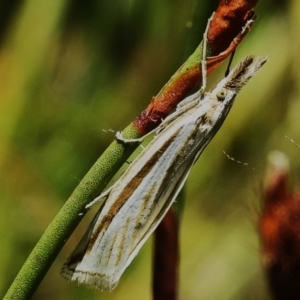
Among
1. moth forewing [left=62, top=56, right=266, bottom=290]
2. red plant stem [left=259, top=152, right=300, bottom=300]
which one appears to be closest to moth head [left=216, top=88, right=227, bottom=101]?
moth forewing [left=62, top=56, right=266, bottom=290]

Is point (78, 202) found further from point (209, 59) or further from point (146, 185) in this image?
point (209, 59)

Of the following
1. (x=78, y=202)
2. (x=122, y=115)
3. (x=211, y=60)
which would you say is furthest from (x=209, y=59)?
(x=78, y=202)

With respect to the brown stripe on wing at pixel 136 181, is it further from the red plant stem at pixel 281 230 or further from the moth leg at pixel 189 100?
the red plant stem at pixel 281 230

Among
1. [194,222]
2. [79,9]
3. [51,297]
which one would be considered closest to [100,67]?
[79,9]

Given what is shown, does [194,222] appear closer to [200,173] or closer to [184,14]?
[200,173]

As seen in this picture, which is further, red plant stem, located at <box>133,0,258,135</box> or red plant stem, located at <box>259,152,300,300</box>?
red plant stem, located at <box>259,152,300,300</box>

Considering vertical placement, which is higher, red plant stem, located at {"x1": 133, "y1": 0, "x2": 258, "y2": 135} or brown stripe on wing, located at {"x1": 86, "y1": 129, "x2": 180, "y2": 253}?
red plant stem, located at {"x1": 133, "y1": 0, "x2": 258, "y2": 135}

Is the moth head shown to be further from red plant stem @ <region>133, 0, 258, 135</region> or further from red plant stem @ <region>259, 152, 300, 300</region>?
red plant stem @ <region>259, 152, 300, 300</region>
